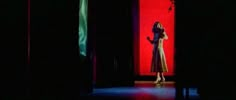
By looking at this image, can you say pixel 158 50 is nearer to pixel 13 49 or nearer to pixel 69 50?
pixel 69 50

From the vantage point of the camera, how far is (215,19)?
4.90 metres

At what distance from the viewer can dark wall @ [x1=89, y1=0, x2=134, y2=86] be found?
10.4 metres

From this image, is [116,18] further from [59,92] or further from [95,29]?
[59,92]

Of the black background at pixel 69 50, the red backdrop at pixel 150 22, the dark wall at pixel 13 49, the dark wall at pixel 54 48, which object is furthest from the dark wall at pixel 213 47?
the red backdrop at pixel 150 22

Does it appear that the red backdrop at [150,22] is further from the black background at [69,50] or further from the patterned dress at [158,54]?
the black background at [69,50]

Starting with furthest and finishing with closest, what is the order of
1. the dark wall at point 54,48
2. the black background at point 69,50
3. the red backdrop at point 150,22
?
the red backdrop at point 150,22, the dark wall at point 54,48, the black background at point 69,50

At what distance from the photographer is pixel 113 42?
10.6m

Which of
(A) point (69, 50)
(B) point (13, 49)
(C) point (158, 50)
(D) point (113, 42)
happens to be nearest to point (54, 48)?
(A) point (69, 50)

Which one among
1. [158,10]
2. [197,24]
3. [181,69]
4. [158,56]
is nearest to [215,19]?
[197,24]

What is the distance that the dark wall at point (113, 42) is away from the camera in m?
10.4

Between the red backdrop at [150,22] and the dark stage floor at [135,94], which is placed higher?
the red backdrop at [150,22]

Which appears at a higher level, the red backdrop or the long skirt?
the red backdrop

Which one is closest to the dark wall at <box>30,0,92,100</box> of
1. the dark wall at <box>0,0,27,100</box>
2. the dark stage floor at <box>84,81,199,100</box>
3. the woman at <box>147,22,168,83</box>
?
the dark wall at <box>0,0,27,100</box>

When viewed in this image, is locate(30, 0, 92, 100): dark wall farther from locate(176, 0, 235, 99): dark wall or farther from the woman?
the woman
